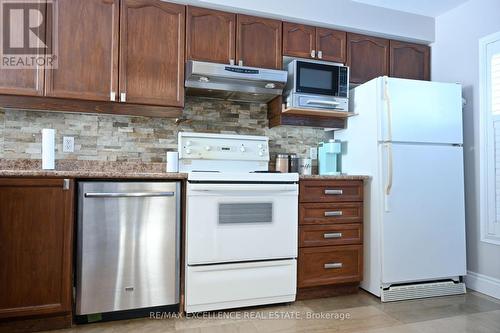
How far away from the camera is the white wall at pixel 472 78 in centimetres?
263

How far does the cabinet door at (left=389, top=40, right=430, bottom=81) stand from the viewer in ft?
9.97

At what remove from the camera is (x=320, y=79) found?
2.72 m

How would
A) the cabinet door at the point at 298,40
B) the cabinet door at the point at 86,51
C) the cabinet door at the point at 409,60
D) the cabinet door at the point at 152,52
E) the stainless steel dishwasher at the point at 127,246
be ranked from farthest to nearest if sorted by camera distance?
the cabinet door at the point at 409,60
the cabinet door at the point at 298,40
the cabinet door at the point at 152,52
the cabinet door at the point at 86,51
the stainless steel dishwasher at the point at 127,246

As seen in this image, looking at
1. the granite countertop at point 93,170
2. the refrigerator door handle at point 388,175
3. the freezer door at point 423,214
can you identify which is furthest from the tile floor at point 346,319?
the granite countertop at point 93,170

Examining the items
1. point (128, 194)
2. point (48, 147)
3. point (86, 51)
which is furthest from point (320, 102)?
point (48, 147)

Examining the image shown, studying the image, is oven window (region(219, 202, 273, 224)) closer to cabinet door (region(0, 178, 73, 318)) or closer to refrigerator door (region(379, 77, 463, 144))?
cabinet door (region(0, 178, 73, 318))

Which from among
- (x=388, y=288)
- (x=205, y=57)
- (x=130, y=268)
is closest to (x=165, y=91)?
(x=205, y=57)

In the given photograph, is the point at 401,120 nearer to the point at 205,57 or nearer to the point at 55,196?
the point at 205,57

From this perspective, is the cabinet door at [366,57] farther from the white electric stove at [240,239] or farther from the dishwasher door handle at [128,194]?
the dishwasher door handle at [128,194]

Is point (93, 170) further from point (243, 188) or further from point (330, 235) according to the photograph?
point (330, 235)

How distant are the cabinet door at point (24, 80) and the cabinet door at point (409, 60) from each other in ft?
9.30

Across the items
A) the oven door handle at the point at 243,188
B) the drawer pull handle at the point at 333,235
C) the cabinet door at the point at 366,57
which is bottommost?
the drawer pull handle at the point at 333,235

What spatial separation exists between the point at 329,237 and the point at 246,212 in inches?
28.0

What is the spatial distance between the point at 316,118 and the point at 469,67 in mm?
1354
